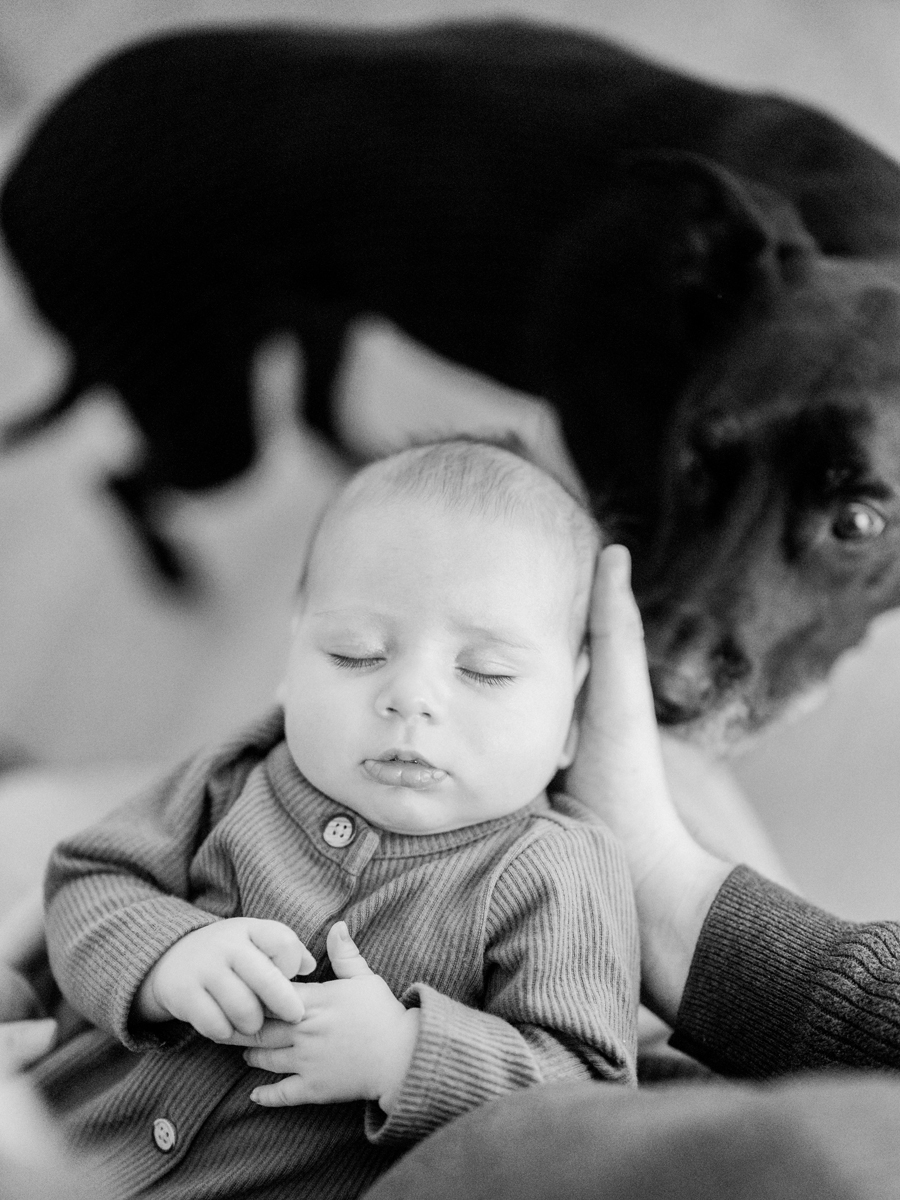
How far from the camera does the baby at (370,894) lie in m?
0.70

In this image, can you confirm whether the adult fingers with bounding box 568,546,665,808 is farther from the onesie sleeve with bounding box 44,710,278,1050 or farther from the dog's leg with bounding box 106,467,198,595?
the dog's leg with bounding box 106,467,198,595

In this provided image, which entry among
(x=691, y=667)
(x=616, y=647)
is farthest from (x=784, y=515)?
(x=616, y=647)

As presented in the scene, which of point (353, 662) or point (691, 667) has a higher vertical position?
point (353, 662)

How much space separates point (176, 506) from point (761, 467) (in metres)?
1.04

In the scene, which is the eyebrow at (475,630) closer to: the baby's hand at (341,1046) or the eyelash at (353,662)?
the eyelash at (353,662)

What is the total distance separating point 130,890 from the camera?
81 cm

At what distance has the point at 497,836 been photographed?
83 cm

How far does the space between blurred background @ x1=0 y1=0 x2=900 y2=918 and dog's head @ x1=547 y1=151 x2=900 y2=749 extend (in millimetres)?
297

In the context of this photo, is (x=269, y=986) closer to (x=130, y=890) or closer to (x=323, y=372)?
(x=130, y=890)

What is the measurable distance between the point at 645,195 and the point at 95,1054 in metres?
1.09

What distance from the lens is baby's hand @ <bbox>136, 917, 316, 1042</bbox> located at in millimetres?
685

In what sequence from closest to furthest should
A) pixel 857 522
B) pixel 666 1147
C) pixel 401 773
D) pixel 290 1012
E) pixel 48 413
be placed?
pixel 666 1147
pixel 290 1012
pixel 401 773
pixel 857 522
pixel 48 413

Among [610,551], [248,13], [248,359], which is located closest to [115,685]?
[248,359]

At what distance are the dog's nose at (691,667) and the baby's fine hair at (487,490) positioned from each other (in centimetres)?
25
